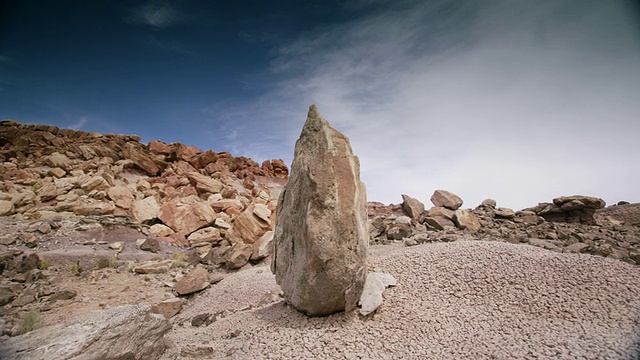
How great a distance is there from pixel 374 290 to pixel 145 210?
51.7ft

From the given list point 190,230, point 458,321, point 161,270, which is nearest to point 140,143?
point 190,230

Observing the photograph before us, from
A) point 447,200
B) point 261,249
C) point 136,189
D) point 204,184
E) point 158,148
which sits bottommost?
point 261,249

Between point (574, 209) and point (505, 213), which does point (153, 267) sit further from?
point (574, 209)

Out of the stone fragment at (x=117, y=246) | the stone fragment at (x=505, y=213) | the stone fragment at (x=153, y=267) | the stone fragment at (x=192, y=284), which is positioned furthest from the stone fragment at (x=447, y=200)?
the stone fragment at (x=117, y=246)

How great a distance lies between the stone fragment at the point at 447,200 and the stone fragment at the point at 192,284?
1324 centimetres

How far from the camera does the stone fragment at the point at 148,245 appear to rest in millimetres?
13062

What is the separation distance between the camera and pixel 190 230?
15289 millimetres

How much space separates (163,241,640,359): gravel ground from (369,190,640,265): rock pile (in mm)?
4858

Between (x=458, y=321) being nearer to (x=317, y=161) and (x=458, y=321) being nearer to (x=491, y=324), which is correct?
(x=491, y=324)

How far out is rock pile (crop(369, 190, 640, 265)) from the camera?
12071mm

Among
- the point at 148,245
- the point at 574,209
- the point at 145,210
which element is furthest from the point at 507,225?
the point at 145,210

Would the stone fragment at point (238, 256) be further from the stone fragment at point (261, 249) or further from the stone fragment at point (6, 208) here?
the stone fragment at point (6, 208)

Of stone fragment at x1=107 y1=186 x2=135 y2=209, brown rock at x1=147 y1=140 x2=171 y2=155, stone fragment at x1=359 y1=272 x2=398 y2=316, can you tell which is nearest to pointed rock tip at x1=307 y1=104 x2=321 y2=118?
stone fragment at x1=359 y1=272 x2=398 y2=316

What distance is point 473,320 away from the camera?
436 centimetres
